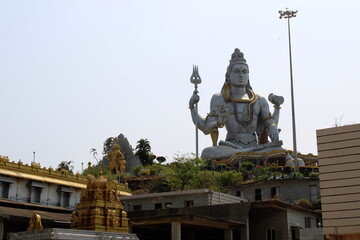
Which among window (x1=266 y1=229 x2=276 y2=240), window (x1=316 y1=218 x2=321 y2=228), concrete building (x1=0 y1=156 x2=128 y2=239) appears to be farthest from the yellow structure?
window (x1=266 y1=229 x2=276 y2=240)

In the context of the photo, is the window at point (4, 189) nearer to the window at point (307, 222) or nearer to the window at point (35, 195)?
the window at point (35, 195)

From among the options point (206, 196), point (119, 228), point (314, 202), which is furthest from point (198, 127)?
point (119, 228)

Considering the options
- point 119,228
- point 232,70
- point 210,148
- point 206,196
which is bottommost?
point 119,228

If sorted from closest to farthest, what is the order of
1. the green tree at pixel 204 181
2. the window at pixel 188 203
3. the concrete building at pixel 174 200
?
the concrete building at pixel 174 200 → the window at pixel 188 203 → the green tree at pixel 204 181

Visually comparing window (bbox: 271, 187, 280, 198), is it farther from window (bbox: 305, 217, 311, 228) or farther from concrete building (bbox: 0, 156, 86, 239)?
concrete building (bbox: 0, 156, 86, 239)

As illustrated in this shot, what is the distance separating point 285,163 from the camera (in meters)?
69.3

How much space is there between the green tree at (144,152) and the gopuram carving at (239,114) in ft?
24.6

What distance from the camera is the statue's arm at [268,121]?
74188mm

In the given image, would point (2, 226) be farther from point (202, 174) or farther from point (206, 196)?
point (202, 174)

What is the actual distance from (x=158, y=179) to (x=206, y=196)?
72.7ft

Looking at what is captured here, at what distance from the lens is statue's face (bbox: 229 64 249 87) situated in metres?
77.0

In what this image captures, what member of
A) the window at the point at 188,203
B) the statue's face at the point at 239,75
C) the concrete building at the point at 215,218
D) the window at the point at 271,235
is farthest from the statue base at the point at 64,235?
the statue's face at the point at 239,75

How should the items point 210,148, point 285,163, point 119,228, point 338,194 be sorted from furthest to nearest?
point 210,148
point 285,163
point 119,228
point 338,194

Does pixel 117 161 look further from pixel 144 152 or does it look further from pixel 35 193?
pixel 35 193
